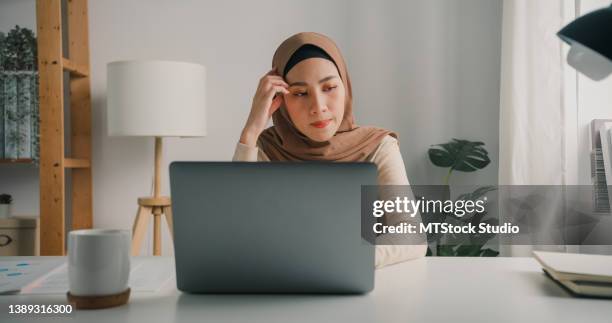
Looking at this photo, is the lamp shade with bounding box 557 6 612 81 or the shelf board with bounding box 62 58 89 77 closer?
the lamp shade with bounding box 557 6 612 81

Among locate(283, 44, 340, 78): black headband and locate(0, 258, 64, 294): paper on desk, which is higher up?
locate(283, 44, 340, 78): black headband

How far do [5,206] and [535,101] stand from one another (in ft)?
8.63

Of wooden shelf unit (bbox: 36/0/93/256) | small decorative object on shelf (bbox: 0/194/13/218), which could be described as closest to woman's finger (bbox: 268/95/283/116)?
wooden shelf unit (bbox: 36/0/93/256)

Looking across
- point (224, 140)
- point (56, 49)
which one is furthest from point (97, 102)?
point (224, 140)

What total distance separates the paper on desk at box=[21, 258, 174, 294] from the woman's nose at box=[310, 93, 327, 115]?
2.18 feet

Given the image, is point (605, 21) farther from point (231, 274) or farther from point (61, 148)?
point (61, 148)

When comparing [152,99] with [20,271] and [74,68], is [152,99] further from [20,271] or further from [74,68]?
[20,271]

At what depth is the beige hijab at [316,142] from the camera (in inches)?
70.1

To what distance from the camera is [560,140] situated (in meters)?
2.45

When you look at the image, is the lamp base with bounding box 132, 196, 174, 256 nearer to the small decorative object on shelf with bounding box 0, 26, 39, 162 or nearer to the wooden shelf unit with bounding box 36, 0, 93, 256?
the wooden shelf unit with bounding box 36, 0, 93, 256

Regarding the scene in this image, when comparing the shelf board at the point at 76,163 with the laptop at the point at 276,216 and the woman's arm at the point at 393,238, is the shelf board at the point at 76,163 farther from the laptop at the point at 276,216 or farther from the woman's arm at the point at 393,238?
the laptop at the point at 276,216

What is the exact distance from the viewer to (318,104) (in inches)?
65.6

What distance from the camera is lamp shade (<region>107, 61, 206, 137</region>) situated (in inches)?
107

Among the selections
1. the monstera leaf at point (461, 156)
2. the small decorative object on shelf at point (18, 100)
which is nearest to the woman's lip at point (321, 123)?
the monstera leaf at point (461, 156)
